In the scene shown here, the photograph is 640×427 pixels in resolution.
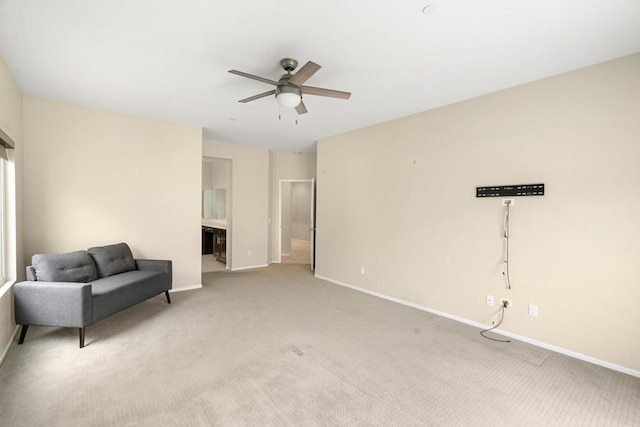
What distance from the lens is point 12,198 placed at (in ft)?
9.88

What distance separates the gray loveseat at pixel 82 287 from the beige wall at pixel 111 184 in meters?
0.45

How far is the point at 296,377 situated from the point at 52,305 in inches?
96.9

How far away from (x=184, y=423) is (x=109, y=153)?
3738 mm

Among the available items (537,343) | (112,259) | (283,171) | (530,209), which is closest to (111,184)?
(112,259)

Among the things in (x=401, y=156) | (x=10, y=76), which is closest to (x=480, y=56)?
(x=401, y=156)

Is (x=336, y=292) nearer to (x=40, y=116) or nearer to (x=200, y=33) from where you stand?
(x=200, y=33)

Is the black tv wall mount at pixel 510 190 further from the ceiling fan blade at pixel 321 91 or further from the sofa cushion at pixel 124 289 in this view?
the sofa cushion at pixel 124 289

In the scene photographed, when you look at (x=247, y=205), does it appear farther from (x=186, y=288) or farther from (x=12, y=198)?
(x=12, y=198)

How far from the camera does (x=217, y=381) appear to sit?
89.9 inches

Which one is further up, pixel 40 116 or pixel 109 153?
pixel 40 116

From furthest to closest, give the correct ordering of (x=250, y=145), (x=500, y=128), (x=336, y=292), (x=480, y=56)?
(x=250, y=145), (x=336, y=292), (x=500, y=128), (x=480, y=56)

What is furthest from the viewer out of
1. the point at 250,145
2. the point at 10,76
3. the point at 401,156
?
the point at 250,145

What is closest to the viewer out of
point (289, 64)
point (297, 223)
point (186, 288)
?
point (289, 64)

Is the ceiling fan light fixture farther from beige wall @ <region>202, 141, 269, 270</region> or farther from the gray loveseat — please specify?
beige wall @ <region>202, 141, 269, 270</region>
